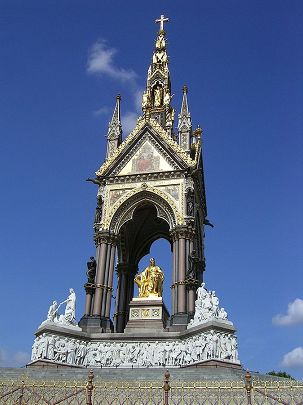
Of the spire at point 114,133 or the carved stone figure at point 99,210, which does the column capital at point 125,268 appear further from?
the spire at point 114,133

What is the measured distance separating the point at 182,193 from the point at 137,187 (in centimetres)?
239

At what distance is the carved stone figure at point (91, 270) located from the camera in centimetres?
2397

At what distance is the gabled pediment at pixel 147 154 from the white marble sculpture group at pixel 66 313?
7.02 meters

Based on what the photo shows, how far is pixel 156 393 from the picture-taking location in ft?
43.9

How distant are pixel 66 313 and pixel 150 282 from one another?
4.48 m

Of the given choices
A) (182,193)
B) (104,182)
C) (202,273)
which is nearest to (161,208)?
(182,193)

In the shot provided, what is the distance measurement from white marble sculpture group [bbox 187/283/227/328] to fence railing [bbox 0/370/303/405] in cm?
703

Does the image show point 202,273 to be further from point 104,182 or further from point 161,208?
point 104,182

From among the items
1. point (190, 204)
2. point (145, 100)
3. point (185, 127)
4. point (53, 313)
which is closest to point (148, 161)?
point (185, 127)

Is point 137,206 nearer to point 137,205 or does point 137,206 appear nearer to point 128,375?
point 137,205

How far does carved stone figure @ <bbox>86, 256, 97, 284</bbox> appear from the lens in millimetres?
23969

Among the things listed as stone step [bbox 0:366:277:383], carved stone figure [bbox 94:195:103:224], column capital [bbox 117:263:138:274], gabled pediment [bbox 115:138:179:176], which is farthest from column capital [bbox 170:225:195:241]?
stone step [bbox 0:366:277:383]

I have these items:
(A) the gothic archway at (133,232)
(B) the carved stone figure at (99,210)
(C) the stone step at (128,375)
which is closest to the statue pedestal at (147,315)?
(A) the gothic archway at (133,232)

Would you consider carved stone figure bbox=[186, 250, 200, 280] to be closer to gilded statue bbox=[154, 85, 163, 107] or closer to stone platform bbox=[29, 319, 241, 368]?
stone platform bbox=[29, 319, 241, 368]
